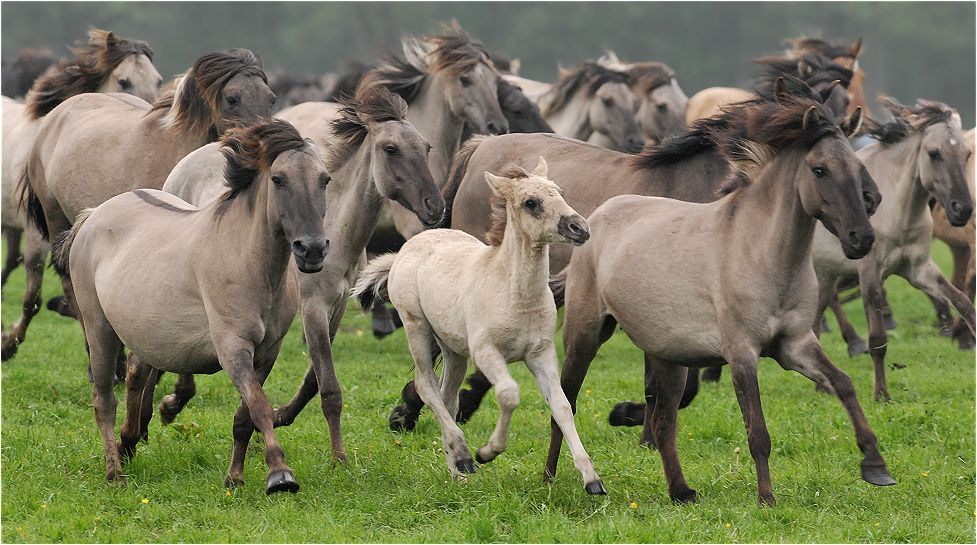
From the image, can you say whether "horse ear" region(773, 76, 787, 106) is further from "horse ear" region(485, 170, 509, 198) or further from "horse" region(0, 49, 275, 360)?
"horse" region(0, 49, 275, 360)

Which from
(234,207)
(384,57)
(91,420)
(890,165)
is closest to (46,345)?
(91,420)

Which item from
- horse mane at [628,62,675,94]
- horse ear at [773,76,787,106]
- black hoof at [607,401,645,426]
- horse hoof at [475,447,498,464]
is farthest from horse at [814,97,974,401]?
horse mane at [628,62,675,94]

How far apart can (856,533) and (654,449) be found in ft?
6.83

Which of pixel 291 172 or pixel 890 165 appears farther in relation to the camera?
pixel 890 165

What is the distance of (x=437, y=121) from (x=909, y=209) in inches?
158

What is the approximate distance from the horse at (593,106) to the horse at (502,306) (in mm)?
7677

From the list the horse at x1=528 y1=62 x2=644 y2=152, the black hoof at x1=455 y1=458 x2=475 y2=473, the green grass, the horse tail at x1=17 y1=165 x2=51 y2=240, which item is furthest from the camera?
the horse at x1=528 y1=62 x2=644 y2=152

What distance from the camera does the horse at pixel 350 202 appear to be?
28.0ft

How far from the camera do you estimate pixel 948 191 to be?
10.7 m

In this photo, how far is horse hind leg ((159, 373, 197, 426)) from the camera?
871 cm

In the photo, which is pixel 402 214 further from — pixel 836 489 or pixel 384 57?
pixel 836 489

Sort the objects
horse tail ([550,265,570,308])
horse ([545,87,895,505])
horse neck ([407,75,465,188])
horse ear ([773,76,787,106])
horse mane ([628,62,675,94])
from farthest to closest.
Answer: horse mane ([628,62,675,94]), horse neck ([407,75,465,188]), horse tail ([550,265,570,308]), horse ear ([773,76,787,106]), horse ([545,87,895,505])

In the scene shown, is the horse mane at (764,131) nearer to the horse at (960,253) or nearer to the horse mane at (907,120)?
the horse mane at (907,120)

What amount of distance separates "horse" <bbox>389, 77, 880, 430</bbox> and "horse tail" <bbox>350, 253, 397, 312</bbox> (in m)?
0.76
